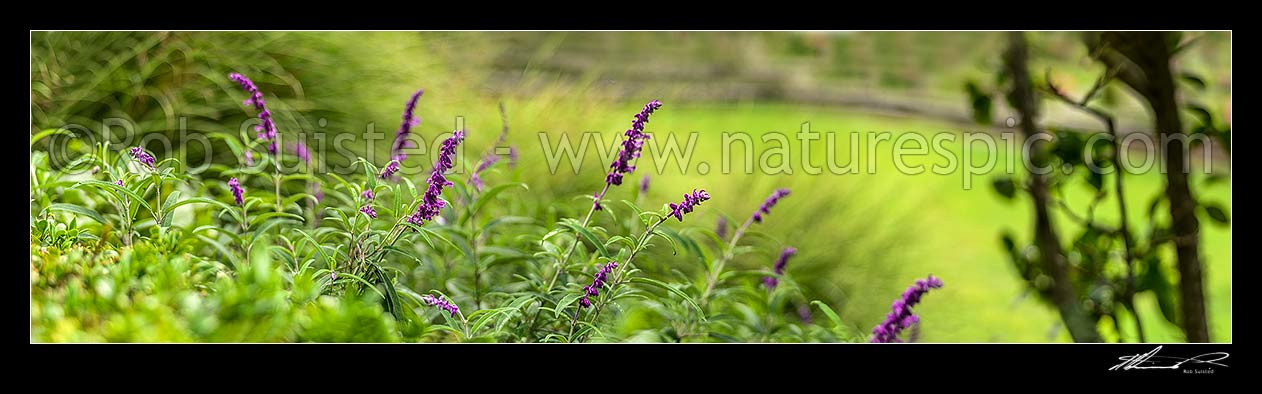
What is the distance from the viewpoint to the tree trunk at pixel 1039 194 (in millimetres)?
1316

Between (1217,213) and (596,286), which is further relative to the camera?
(1217,213)

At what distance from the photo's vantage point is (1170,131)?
1259 millimetres

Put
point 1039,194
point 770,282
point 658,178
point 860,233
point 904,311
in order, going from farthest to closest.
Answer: point 658,178, point 860,233, point 1039,194, point 770,282, point 904,311

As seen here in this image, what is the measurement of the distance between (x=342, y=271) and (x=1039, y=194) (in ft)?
3.38

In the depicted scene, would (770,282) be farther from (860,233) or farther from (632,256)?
(860,233)

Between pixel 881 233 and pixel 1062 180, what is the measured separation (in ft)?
2.88

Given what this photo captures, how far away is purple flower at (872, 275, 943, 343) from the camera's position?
85cm

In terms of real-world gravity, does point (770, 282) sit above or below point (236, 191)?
below

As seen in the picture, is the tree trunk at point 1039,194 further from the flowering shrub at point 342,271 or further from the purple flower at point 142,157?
the purple flower at point 142,157

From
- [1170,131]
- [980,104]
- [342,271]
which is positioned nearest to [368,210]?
[342,271]

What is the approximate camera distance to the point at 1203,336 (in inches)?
48.4

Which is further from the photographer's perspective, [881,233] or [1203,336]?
[881,233]
